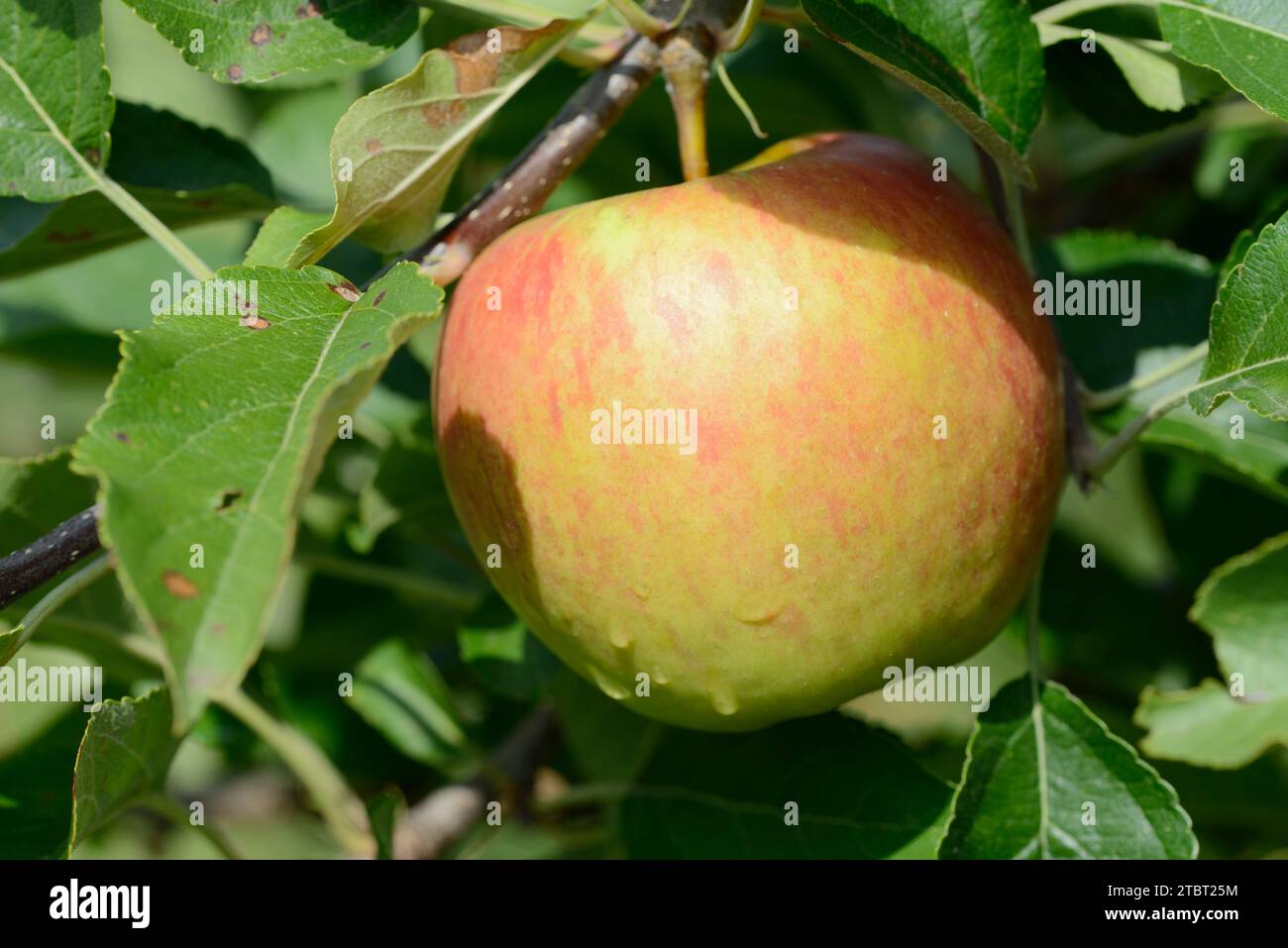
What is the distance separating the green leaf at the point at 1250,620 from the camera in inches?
40.6

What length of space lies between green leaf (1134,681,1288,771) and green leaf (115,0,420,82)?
790 millimetres

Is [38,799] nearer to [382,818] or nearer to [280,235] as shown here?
[382,818]

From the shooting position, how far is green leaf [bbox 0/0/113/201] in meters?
0.93

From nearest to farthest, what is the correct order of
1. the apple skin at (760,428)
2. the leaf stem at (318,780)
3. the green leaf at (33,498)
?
1. the apple skin at (760,428)
2. the green leaf at (33,498)
3. the leaf stem at (318,780)

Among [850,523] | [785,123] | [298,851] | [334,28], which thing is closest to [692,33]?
[334,28]

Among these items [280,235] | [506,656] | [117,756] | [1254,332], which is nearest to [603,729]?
[506,656]

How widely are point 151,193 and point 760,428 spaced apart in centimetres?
A: 59

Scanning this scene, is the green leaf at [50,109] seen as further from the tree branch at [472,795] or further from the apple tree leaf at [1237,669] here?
the apple tree leaf at [1237,669]

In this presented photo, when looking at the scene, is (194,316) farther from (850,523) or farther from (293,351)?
(850,523)

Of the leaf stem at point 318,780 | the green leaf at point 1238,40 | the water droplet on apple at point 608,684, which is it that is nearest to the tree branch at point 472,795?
the leaf stem at point 318,780

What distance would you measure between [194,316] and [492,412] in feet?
0.60

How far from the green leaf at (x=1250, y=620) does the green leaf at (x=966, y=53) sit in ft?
1.42

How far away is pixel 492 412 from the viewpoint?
2.58ft

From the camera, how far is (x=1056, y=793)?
93 centimetres
